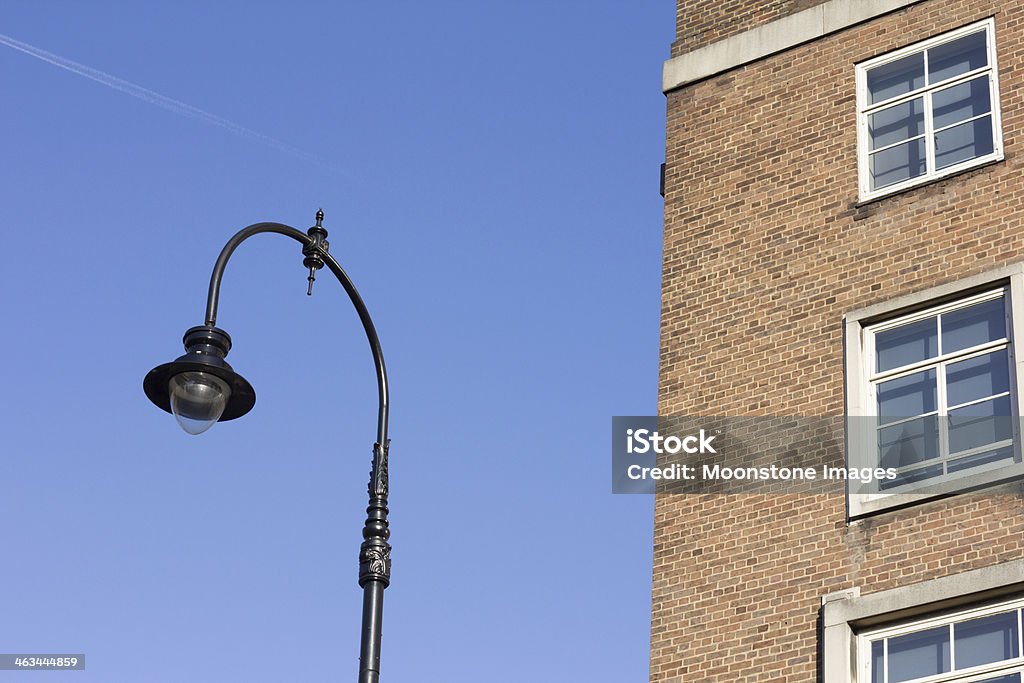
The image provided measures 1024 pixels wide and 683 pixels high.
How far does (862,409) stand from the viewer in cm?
1606

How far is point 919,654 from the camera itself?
14.6 metres

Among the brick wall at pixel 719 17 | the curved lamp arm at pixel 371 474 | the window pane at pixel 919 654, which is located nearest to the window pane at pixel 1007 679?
the window pane at pixel 919 654

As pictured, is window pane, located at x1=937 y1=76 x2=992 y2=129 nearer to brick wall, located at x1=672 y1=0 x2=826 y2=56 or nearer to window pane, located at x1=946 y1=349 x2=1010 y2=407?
brick wall, located at x1=672 y1=0 x2=826 y2=56

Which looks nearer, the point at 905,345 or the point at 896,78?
the point at 905,345

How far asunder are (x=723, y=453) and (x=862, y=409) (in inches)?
54.6

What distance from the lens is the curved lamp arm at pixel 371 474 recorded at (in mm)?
11883

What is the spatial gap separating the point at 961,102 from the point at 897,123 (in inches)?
26.8

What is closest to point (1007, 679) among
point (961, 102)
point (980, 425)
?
point (980, 425)

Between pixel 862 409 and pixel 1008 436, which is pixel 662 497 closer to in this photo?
pixel 862 409

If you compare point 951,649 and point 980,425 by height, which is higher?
point 980,425

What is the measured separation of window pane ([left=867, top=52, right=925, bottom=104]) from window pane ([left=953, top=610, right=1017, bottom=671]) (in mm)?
6151

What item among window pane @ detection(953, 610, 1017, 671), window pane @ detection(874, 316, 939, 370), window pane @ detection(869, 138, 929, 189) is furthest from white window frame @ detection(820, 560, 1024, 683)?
window pane @ detection(869, 138, 929, 189)

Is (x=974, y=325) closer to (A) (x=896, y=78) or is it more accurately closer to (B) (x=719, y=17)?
(A) (x=896, y=78)

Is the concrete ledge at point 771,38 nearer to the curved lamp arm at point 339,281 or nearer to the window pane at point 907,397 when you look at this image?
the window pane at point 907,397
